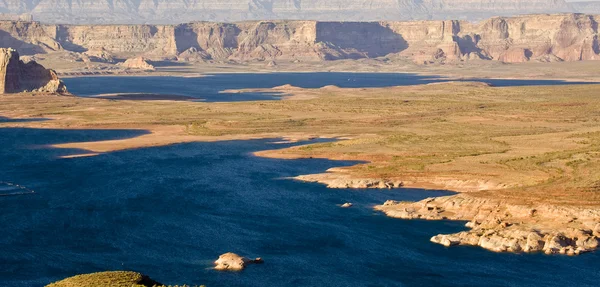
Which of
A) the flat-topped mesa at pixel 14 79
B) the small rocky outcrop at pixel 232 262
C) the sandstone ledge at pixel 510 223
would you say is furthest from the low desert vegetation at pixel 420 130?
the small rocky outcrop at pixel 232 262

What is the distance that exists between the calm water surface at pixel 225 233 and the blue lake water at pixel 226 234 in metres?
0.09

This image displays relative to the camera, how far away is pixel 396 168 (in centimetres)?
10238

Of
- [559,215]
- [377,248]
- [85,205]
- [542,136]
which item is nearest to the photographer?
[377,248]

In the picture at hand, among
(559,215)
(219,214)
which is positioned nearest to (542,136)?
(559,215)

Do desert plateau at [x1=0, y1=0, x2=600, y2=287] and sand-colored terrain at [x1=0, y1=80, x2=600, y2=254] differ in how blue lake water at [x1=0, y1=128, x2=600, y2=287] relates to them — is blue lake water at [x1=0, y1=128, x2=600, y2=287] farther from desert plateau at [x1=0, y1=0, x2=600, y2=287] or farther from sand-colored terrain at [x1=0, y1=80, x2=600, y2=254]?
sand-colored terrain at [x1=0, y1=80, x2=600, y2=254]

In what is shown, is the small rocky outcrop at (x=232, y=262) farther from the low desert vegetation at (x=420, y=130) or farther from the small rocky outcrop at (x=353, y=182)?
the small rocky outcrop at (x=353, y=182)

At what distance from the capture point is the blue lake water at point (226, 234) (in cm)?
6375

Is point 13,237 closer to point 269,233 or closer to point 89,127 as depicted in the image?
point 269,233

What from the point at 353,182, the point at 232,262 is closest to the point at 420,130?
the point at 353,182

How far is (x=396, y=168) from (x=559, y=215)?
27.9 metres

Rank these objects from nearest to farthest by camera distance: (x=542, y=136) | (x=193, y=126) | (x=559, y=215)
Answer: (x=559, y=215) → (x=542, y=136) → (x=193, y=126)

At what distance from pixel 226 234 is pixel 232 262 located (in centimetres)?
937

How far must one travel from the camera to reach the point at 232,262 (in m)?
64.7

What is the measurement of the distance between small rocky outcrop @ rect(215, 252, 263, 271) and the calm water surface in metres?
0.77
